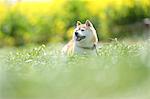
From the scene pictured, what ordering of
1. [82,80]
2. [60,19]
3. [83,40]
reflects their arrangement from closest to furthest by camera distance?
[82,80]
[83,40]
[60,19]

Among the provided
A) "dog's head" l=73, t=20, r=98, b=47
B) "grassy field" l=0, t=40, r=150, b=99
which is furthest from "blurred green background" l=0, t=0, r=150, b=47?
"grassy field" l=0, t=40, r=150, b=99

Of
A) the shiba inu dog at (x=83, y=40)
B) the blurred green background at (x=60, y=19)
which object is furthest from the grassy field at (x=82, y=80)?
the blurred green background at (x=60, y=19)

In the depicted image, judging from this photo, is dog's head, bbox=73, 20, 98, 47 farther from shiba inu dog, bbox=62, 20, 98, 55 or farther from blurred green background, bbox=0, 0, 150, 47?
blurred green background, bbox=0, 0, 150, 47

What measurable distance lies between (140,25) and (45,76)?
6.00m

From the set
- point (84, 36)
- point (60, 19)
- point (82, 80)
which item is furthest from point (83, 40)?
point (60, 19)

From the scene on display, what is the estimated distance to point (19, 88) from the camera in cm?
389

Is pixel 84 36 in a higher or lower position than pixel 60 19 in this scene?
higher

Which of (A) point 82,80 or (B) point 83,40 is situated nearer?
(A) point 82,80

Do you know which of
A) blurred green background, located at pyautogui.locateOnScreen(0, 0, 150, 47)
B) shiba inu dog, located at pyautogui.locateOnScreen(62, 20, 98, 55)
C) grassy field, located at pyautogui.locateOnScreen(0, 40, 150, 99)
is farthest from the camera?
blurred green background, located at pyautogui.locateOnScreen(0, 0, 150, 47)

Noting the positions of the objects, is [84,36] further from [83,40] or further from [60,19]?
[60,19]

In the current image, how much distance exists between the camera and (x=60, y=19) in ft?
32.5

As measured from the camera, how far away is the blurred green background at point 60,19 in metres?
9.76

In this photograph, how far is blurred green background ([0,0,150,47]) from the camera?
976 centimetres

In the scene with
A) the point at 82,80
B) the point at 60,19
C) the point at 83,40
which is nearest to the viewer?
the point at 82,80
